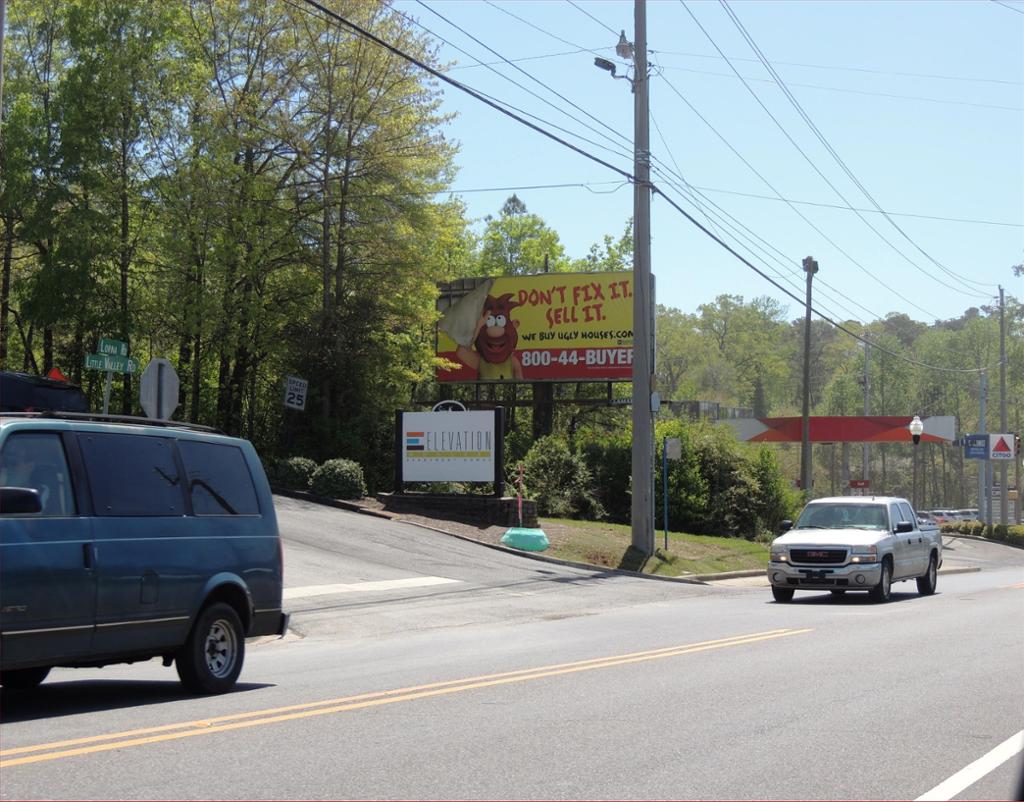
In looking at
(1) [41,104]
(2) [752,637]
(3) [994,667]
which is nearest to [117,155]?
(1) [41,104]

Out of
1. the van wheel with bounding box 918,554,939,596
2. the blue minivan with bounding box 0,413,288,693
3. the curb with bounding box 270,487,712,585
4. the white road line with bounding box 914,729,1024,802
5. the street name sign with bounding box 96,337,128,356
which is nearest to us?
the white road line with bounding box 914,729,1024,802

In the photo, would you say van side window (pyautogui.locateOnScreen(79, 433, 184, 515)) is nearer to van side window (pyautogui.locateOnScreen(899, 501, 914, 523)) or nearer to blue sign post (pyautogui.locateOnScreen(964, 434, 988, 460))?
van side window (pyautogui.locateOnScreen(899, 501, 914, 523))

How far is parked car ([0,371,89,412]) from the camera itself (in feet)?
75.2

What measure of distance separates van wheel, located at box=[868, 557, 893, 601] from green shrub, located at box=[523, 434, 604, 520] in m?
14.6

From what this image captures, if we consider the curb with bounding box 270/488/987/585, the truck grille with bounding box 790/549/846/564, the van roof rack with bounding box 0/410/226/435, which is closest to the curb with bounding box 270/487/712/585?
the curb with bounding box 270/488/987/585

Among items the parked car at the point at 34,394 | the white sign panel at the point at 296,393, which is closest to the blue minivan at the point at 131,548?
the parked car at the point at 34,394

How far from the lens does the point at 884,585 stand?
843 inches

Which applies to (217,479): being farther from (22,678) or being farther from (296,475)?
(296,475)

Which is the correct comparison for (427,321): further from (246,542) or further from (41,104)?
(246,542)

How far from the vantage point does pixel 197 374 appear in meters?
41.8

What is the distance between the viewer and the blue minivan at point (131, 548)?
8562 millimetres

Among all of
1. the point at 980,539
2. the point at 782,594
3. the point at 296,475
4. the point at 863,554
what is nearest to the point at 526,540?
the point at 782,594

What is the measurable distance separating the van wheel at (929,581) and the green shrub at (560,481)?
13062 mm

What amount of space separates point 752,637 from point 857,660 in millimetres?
2429
